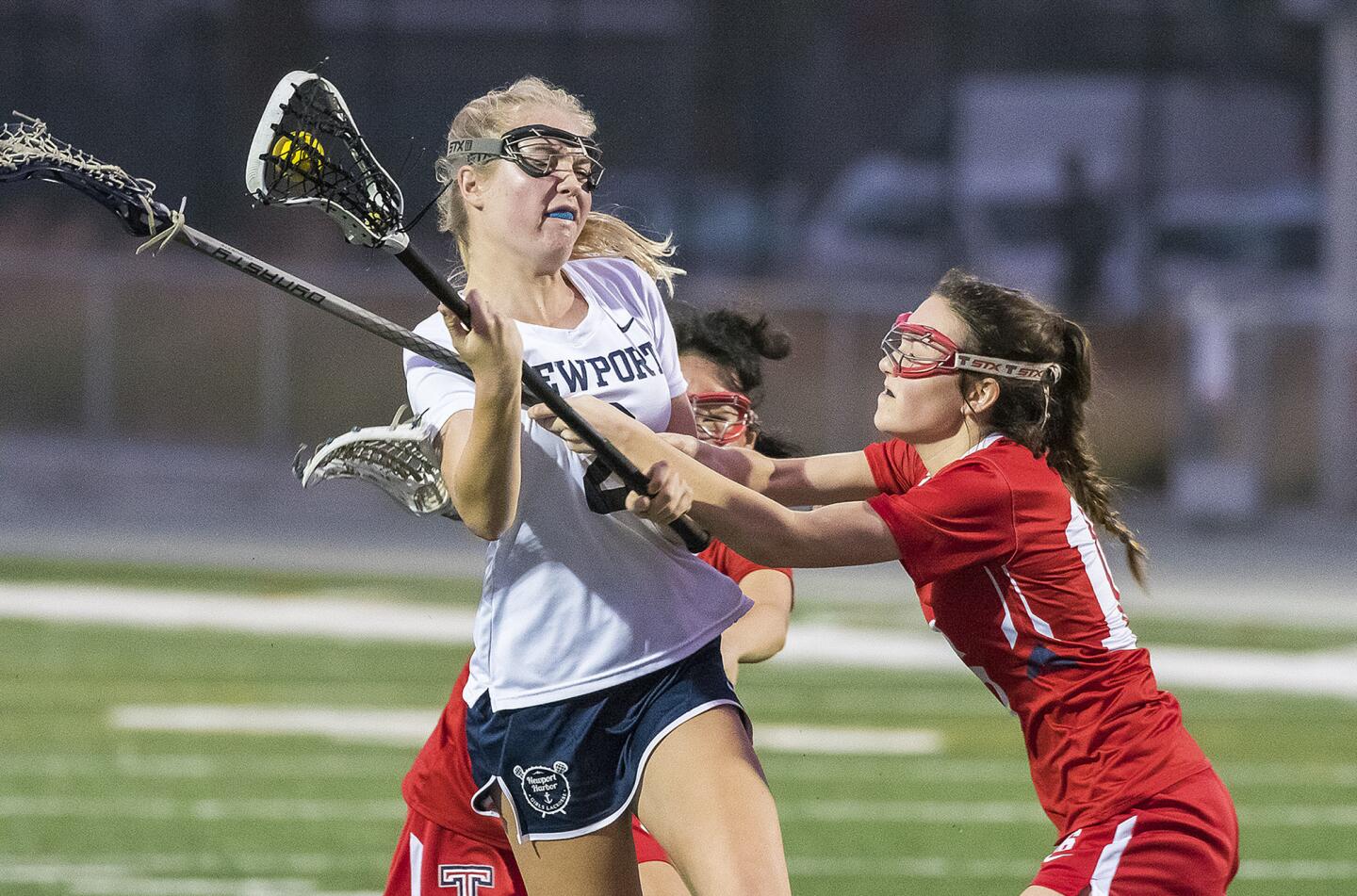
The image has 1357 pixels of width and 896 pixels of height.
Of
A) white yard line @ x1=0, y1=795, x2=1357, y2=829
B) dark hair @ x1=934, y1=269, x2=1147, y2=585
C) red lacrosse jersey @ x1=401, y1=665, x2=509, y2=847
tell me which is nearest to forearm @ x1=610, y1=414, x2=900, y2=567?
dark hair @ x1=934, y1=269, x2=1147, y2=585

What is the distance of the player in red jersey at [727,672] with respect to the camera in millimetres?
4391

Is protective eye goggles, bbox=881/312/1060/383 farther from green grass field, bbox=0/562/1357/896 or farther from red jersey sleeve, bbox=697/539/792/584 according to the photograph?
green grass field, bbox=0/562/1357/896

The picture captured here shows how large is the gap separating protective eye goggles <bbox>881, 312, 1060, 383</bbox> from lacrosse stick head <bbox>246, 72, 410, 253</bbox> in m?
→ 1.20

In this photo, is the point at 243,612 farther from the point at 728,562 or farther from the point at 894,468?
the point at 894,468

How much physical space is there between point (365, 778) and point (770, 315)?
10.8 feet

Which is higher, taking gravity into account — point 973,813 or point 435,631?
point 973,813

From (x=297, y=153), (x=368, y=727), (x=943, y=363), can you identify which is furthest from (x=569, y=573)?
(x=368, y=727)

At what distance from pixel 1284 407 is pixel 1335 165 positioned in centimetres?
338

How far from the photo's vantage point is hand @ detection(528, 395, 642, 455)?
12.9 feet

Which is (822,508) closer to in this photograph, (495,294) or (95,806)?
(495,294)

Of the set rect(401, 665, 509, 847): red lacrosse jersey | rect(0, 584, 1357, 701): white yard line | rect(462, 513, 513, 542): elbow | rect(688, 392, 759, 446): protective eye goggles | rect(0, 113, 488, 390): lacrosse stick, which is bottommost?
rect(0, 584, 1357, 701): white yard line

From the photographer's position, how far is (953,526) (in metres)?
4.19

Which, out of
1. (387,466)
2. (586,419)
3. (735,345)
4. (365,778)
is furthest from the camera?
(365,778)

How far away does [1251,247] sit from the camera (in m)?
22.6
